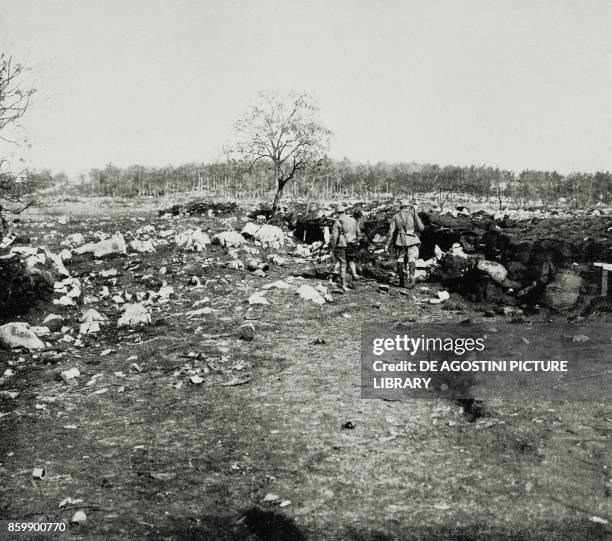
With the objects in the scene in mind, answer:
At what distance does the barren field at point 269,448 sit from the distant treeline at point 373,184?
46.3m

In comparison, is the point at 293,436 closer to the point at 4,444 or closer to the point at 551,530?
the point at 551,530

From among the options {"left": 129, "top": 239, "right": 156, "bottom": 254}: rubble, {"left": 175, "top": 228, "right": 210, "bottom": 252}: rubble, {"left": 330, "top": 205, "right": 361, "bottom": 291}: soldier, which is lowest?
{"left": 129, "top": 239, "right": 156, "bottom": 254}: rubble

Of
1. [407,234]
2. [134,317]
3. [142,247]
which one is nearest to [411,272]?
[407,234]

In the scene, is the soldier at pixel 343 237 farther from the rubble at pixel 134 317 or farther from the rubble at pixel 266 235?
the rubble at pixel 266 235

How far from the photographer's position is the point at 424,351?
6211 millimetres

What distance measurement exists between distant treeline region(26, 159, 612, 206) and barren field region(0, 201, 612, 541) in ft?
152

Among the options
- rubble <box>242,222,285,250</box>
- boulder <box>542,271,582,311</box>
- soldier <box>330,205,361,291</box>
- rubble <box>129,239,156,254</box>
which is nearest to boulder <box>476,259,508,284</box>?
boulder <box>542,271,582,311</box>

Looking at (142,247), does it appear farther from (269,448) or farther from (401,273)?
(269,448)

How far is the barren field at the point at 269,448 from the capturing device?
10.3 feet

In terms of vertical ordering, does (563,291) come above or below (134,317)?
above

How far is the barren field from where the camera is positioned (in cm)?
313

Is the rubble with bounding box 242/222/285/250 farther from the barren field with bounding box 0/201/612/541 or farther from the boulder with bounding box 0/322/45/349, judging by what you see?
the boulder with bounding box 0/322/45/349

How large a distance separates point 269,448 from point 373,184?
70392 millimetres

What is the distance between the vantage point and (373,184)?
238 feet
